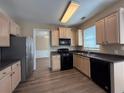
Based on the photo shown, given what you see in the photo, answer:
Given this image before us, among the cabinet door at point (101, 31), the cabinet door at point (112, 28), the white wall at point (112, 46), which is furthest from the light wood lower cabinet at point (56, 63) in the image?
the cabinet door at point (112, 28)

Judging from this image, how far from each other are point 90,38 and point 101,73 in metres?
2.39

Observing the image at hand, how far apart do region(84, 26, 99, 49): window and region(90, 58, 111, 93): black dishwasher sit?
1387 millimetres

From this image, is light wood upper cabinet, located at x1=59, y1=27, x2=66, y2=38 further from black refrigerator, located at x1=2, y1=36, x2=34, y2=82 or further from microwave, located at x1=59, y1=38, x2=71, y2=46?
black refrigerator, located at x1=2, y1=36, x2=34, y2=82

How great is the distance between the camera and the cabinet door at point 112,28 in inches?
103

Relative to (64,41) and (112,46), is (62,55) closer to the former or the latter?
(64,41)

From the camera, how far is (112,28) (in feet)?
9.09

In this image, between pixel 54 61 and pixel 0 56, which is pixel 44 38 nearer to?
pixel 54 61

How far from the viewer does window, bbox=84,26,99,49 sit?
177 inches

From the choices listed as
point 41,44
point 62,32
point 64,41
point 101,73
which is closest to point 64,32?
point 62,32

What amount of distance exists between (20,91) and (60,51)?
2946mm

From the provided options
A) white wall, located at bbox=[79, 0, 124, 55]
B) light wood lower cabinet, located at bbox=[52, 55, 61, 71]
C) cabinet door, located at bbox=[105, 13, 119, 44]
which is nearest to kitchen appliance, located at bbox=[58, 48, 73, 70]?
light wood lower cabinet, located at bbox=[52, 55, 61, 71]

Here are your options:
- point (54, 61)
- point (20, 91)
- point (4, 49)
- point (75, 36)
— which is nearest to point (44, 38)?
point (75, 36)

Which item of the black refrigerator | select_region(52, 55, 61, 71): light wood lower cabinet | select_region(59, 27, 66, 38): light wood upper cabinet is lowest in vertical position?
select_region(52, 55, 61, 71): light wood lower cabinet

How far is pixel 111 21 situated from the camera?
2.79 m
